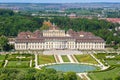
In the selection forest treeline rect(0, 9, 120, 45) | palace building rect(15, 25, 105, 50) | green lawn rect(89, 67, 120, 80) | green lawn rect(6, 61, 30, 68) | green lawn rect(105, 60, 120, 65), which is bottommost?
forest treeline rect(0, 9, 120, 45)

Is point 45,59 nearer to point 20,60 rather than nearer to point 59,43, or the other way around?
point 20,60

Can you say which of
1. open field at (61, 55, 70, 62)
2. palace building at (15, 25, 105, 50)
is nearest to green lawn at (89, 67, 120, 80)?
open field at (61, 55, 70, 62)

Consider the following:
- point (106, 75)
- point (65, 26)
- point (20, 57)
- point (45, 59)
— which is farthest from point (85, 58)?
point (65, 26)

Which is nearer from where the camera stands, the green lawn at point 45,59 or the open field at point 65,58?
the green lawn at point 45,59

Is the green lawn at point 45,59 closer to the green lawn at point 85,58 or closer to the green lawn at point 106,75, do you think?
the green lawn at point 85,58

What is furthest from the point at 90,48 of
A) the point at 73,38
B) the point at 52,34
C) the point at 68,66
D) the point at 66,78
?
the point at 66,78

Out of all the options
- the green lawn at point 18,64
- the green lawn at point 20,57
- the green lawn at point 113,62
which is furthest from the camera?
the green lawn at point 20,57

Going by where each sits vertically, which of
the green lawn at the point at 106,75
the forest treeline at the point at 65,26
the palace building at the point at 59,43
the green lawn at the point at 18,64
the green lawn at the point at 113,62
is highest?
→ the green lawn at the point at 106,75

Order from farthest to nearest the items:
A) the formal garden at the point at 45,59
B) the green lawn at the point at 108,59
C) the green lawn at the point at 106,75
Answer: the formal garden at the point at 45,59 → the green lawn at the point at 108,59 → the green lawn at the point at 106,75

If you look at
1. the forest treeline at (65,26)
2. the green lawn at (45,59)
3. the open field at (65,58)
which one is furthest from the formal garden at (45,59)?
the forest treeline at (65,26)

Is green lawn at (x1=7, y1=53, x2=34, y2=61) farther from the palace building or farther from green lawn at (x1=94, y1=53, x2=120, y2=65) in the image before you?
green lawn at (x1=94, y1=53, x2=120, y2=65)

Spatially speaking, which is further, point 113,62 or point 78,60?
point 78,60

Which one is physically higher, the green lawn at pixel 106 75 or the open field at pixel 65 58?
the green lawn at pixel 106 75
